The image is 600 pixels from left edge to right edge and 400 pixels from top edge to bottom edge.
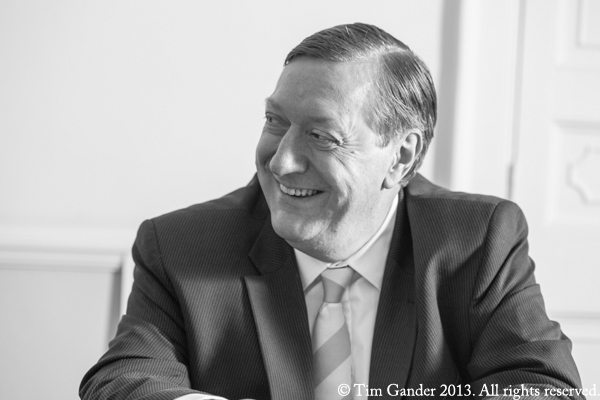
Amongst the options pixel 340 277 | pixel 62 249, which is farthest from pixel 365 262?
pixel 62 249

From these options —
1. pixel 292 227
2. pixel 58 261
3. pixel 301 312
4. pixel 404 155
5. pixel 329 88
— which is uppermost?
pixel 329 88

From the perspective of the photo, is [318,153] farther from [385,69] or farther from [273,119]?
[385,69]

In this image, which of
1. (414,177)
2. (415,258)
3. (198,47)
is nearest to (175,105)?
(198,47)

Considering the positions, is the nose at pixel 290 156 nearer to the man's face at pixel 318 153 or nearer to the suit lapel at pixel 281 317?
the man's face at pixel 318 153

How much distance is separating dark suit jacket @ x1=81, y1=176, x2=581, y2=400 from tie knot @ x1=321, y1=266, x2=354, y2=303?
0.24 ft

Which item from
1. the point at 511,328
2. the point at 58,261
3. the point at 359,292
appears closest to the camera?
the point at 511,328

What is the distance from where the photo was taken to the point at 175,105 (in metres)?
2.34

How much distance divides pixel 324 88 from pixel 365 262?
1.33ft

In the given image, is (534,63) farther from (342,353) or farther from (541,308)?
(342,353)

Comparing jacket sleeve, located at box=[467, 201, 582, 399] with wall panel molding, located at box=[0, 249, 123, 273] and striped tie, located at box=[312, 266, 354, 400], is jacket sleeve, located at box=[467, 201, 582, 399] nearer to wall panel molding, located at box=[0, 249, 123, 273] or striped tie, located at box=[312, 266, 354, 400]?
striped tie, located at box=[312, 266, 354, 400]

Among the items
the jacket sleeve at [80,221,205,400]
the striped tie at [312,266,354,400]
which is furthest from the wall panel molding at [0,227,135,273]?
the striped tie at [312,266,354,400]

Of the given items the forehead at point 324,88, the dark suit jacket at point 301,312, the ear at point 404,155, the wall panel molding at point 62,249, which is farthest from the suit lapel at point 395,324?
the wall panel molding at point 62,249

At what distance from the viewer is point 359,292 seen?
63.9 inches

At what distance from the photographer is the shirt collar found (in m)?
1.62
